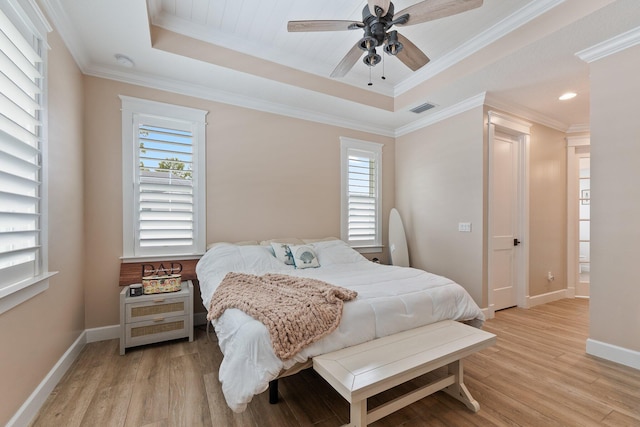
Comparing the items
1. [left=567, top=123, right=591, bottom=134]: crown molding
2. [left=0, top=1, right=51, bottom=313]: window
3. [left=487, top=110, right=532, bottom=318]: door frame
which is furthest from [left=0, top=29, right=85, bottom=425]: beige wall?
[left=567, top=123, right=591, bottom=134]: crown molding

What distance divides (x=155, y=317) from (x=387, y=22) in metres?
3.08

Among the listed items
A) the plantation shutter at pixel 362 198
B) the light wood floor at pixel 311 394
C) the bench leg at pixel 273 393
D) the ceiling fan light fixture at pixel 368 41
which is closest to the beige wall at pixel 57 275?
the light wood floor at pixel 311 394

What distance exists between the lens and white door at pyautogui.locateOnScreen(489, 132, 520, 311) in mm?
3619

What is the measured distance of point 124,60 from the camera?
2.64m

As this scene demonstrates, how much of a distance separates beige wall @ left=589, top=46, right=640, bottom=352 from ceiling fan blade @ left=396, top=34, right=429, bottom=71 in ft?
5.44

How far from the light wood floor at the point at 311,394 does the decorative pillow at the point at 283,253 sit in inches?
42.1

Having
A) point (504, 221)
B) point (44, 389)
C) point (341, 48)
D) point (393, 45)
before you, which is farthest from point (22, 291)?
point (504, 221)

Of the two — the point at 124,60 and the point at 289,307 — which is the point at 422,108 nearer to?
the point at 289,307

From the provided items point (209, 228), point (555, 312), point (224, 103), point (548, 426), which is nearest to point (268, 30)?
point (224, 103)

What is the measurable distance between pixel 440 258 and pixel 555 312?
1600 mm

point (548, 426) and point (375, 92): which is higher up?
point (375, 92)

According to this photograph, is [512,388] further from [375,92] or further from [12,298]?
[375,92]

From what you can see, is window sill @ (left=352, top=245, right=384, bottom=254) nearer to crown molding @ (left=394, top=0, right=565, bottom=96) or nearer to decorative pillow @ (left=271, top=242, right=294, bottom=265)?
decorative pillow @ (left=271, top=242, right=294, bottom=265)

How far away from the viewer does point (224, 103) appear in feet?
11.0
